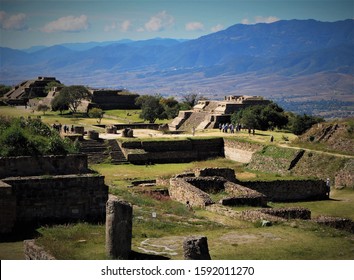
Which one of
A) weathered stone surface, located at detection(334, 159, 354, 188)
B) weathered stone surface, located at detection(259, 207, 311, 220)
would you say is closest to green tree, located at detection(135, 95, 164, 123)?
weathered stone surface, located at detection(334, 159, 354, 188)

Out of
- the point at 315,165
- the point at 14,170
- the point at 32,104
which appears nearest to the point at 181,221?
the point at 14,170

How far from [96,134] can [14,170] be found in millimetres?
→ 21812

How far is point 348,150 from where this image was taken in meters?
33.2

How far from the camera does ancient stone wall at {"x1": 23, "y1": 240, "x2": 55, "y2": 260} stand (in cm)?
1169

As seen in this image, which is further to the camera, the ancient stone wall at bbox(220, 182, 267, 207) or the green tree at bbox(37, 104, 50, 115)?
the green tree at bbox(37, 104, 50, 115)

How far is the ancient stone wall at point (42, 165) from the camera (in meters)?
17.3

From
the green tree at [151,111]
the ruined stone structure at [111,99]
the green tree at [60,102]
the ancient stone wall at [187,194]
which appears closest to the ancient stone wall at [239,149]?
the ancient stone wall at [187,194]


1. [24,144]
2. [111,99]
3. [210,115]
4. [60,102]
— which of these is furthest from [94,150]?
[111,99]

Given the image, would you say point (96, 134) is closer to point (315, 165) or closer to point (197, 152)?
point (197, 152)

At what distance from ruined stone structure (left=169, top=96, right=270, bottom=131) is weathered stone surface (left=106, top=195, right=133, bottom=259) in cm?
3796

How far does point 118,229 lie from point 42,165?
667cm

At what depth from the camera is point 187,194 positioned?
73.2 feet

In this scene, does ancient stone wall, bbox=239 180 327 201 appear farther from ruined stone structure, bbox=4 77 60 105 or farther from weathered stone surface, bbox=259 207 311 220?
ruined stone structure, bbox=4 77 60 105

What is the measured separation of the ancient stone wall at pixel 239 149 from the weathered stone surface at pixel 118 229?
83.8ft
